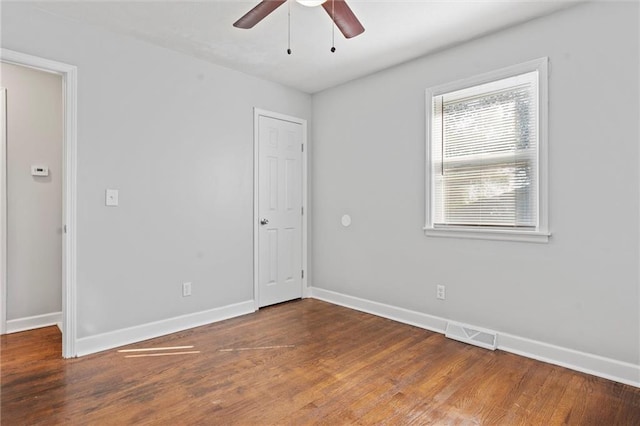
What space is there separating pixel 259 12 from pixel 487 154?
2.08 meters

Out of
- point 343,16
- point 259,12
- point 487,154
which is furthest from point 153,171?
point 487,154

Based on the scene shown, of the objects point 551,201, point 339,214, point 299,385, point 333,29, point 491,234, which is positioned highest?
point 333,29

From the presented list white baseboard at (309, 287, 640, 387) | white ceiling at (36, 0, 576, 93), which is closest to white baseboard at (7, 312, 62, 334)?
white ceiling at (36, 0, 576, 93)

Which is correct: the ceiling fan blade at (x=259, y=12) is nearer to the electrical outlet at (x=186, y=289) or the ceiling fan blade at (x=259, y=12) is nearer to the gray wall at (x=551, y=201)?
the gray wall at (x=551, y=201)

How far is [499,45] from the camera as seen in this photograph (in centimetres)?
287

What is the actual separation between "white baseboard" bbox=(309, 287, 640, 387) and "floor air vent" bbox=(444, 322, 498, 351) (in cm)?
6

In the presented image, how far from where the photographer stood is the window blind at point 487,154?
9.04ft

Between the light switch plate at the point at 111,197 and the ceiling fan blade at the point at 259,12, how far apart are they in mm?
1684

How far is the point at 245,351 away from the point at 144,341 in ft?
3.01

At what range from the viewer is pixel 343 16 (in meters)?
2.11

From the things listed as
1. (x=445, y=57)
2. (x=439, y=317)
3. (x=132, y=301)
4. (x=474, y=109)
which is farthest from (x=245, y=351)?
(x=445, y=57)

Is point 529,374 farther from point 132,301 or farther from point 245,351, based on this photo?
point 132,301

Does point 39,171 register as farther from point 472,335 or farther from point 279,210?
point 472,335

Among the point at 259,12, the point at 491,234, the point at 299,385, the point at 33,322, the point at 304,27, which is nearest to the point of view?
the point at 259,12
